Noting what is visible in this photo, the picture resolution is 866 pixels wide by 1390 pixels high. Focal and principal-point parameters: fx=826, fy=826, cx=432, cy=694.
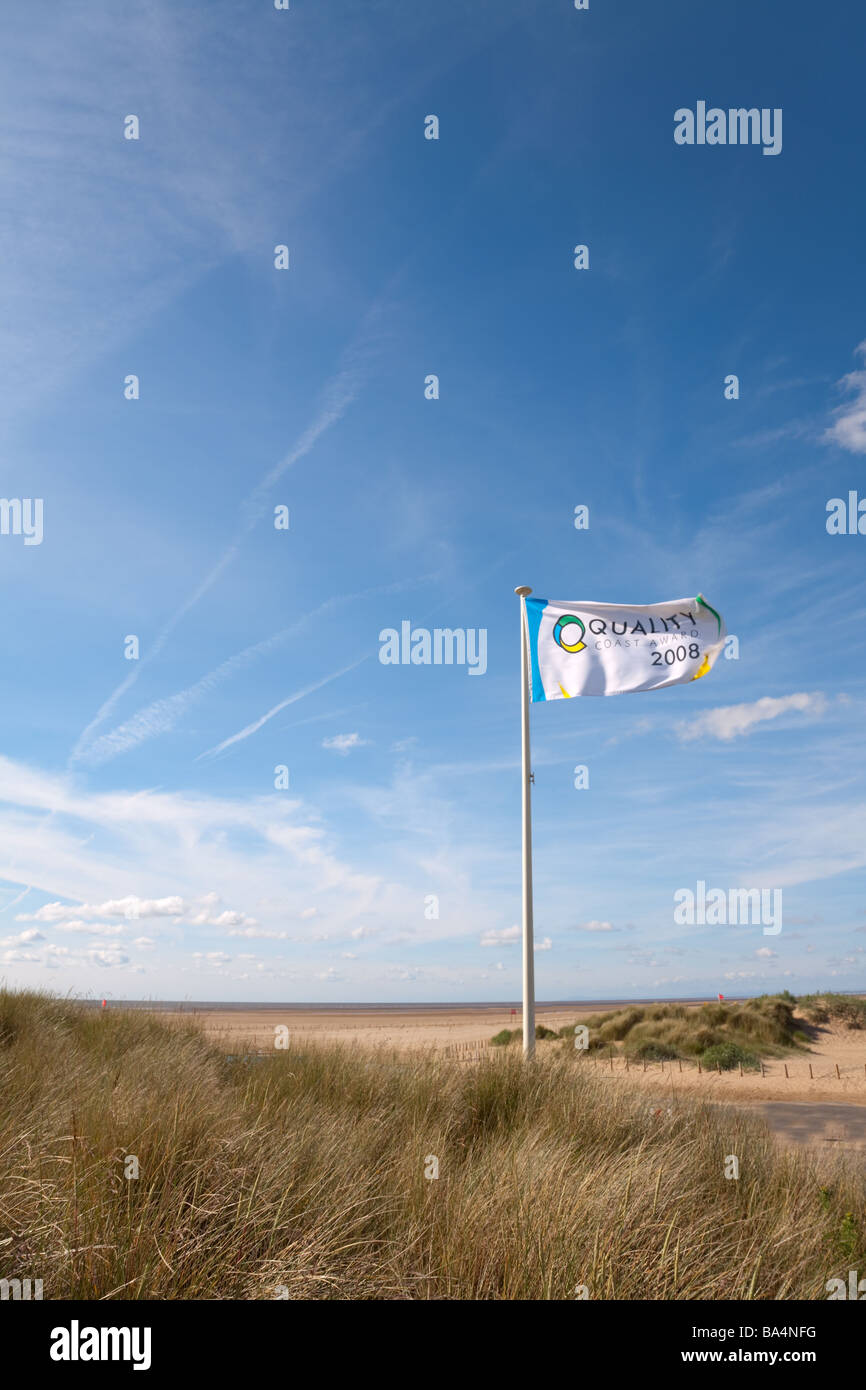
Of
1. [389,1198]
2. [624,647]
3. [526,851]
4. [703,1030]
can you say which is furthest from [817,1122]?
[703,1030]

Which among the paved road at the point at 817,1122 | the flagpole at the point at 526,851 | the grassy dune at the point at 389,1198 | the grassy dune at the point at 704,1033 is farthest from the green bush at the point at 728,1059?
the grassy dune at the point at 389,1198


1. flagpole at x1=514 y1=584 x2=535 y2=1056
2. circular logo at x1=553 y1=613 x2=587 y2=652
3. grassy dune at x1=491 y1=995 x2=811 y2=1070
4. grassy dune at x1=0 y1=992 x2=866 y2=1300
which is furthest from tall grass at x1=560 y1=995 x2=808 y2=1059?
grassy dune at x1=0 y1=992 x2=866 y2=1300

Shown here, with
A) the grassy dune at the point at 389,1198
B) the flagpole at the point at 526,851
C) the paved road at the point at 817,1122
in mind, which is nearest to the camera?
the grassy dune at the point at 389,1198

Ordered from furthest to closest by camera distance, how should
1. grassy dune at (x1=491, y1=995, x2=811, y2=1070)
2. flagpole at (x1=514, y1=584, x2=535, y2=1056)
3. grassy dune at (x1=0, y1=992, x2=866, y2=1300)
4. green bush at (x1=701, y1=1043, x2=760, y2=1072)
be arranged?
grassy dune at (x1=491, y1=995, x2=811, y2=1070), green bush at (x1=701, y1=1043, x2=760, y2=1072), flagpole at (x1=514, y1=584, x2=535, y2=1056), grassy dune at (x1=0, y1=992, x2=866, y2=1300)

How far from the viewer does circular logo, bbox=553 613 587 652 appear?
13664 mm

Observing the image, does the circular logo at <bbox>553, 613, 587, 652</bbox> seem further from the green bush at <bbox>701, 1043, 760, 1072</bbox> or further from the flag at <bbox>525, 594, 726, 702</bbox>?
the green bush at <bbox>701, 1043, 760, 1072</bbox>

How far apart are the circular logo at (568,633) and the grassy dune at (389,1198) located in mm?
7095

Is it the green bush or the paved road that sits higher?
the paved road

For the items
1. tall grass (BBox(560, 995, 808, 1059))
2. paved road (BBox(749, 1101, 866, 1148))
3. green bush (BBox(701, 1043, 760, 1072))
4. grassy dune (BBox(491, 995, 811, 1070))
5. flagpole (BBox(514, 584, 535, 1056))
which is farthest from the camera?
tall grass (BBox(560, 995, 808, 1059))

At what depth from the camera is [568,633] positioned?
13727mm

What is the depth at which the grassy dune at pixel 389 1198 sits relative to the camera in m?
4.47

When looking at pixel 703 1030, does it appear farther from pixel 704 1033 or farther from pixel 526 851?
pixel 526 851

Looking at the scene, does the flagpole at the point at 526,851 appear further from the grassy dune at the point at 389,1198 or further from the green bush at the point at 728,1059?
the green bush at the point at 728,1059
